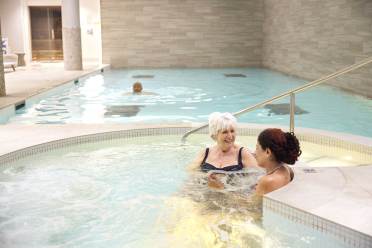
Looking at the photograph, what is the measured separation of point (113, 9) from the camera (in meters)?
17.9

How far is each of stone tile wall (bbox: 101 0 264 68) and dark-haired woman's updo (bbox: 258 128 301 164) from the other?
604 inches

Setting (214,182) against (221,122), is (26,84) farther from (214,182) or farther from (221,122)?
(221,122)

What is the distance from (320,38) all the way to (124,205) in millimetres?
9580

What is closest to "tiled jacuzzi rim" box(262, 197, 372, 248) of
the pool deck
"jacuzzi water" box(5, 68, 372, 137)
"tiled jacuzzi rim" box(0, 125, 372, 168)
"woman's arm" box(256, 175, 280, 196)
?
"woman's arm" box(256, 175, 280, 196)

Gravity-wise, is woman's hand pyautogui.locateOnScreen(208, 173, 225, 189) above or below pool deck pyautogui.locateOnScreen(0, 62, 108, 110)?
below

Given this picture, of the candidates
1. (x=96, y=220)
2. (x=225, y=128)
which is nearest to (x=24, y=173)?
(x=96, y=220)

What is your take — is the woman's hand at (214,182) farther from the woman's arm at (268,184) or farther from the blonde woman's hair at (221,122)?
the woman's arm at (268,184)

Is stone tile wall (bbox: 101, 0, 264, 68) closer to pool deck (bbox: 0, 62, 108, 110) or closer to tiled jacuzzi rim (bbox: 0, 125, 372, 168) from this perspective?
pool deck (bbox: 0, 62, 108, 110)

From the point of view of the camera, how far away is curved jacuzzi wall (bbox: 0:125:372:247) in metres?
2.68

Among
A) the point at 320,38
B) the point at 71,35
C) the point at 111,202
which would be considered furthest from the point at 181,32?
the point at 111,202

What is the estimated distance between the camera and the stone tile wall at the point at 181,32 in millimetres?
17891

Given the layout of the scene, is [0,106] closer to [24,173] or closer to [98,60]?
[24,173]

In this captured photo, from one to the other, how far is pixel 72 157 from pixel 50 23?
1692 cm

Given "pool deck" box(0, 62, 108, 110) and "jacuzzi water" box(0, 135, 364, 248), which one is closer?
"jacuzzi water" box(0, 135, 364, 248)
